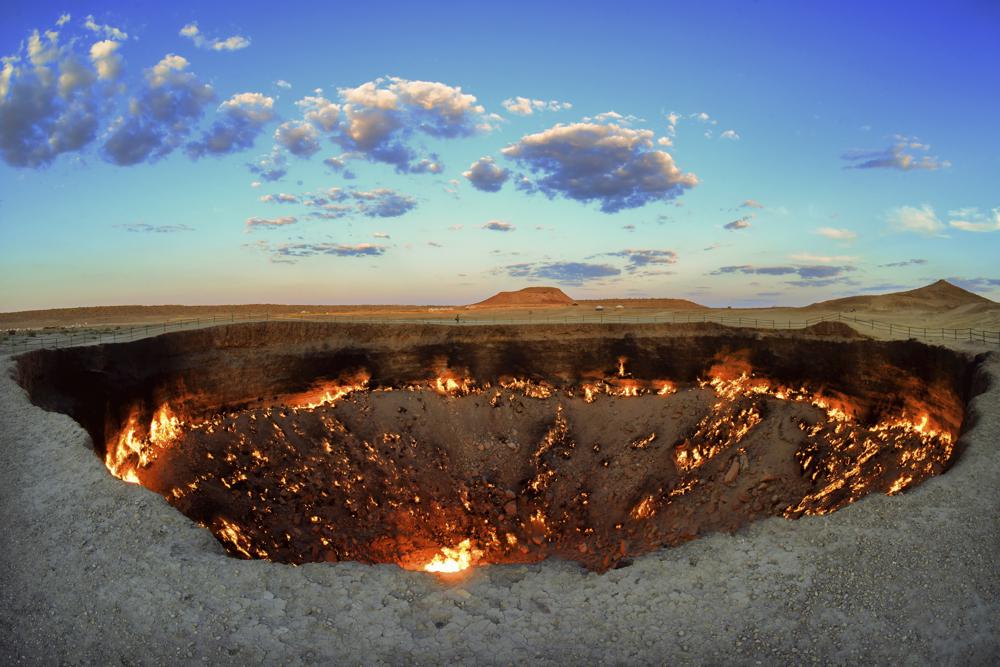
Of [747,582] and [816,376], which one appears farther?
[816,376]

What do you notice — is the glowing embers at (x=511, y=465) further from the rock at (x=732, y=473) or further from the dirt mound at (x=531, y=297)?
the dirt mound at (x=531, y=297)

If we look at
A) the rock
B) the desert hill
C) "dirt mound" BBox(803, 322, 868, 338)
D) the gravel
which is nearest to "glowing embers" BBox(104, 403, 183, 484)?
the gravel

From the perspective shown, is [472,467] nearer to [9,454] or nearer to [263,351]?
[263,351]

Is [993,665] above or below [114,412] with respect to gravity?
below

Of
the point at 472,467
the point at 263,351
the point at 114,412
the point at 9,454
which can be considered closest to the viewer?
the point at 9,454

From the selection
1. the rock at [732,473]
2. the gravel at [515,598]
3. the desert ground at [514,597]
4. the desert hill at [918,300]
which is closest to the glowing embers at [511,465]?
the rock at [732,473]

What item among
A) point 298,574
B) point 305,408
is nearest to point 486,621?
point 298,574

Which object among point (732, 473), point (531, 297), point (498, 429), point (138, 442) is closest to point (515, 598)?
point (732, 473)
